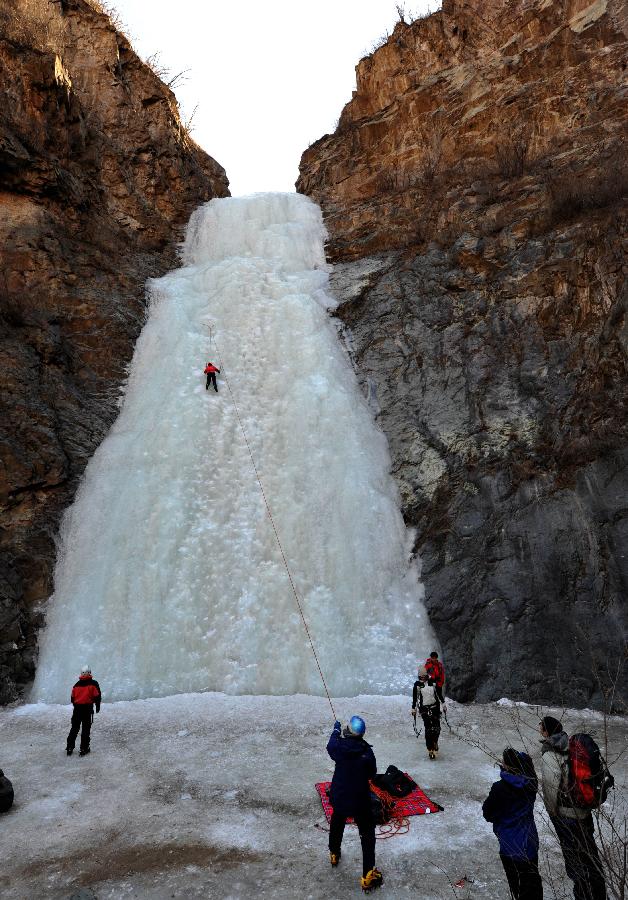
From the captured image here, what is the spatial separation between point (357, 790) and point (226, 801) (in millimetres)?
2302

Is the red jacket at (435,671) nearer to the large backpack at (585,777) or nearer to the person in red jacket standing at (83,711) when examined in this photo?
the large backpack at (585,777)

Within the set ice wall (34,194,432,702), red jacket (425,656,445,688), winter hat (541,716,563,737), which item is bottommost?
red jacket (425,656,445,688)

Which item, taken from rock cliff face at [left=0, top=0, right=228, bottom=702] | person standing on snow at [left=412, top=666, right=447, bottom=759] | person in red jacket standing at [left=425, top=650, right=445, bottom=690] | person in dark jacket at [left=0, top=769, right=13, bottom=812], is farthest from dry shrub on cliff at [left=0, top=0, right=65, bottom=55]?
person standing on snow at [left=412, top=666, right=447, bottom=759]

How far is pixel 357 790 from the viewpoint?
4.30m

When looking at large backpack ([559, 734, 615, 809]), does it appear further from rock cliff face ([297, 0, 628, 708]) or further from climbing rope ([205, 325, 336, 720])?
climbing rope ([205, 325, 336, 720])

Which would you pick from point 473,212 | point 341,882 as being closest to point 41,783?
point 341,882

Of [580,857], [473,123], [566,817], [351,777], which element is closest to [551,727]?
[566,817]

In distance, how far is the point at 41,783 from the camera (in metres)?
6.43

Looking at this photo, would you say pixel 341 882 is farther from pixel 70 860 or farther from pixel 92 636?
pixel 92 636

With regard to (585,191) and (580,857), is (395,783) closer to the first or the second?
(580,857)

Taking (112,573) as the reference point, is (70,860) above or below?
below

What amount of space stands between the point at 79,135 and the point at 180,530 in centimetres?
1420

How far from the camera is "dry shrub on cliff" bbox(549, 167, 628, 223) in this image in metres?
12.9

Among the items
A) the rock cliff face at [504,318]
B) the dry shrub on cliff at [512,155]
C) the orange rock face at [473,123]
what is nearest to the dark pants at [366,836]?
the rock cliff face at [504,318]
